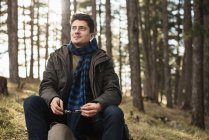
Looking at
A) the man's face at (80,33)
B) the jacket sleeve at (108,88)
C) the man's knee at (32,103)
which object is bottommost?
the man's knee at (32,103)

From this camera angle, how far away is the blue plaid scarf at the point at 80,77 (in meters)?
4.95

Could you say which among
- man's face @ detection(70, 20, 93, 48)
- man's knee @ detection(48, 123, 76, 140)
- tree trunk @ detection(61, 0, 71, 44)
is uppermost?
tree trunk @ detection(61, 0, 71, 44)

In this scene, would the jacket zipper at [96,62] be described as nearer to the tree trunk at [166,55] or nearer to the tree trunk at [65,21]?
the tree trunk at [65,21]

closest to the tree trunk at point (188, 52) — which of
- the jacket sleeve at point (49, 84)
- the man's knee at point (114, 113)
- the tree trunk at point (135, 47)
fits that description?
the tree trunk at point (135, 47)

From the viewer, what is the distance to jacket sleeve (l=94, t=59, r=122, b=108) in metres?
4.67

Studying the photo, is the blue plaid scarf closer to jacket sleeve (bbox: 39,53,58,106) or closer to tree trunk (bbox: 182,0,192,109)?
jacket sleeve (bbox: 39,53,58,106)

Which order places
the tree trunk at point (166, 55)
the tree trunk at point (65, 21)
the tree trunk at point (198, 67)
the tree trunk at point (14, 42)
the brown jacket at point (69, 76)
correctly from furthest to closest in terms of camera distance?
the tree trunk at point (166, 55) → the tree trunk at point (14, 42) → the tree trunk at point (198, 67) → the tree trunk at point (65, 21) → the brown jacket at point (69, 76)

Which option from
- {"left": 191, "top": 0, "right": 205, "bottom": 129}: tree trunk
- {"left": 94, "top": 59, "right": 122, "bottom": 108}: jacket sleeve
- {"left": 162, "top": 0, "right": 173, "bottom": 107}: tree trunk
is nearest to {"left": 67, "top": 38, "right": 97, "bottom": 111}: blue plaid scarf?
{"left": 94, "top": 59, "right": 122, "bottom": 108}: jacket sleeve

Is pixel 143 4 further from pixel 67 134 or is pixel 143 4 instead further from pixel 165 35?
pixel 67 134

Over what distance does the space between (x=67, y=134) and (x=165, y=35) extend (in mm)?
20433

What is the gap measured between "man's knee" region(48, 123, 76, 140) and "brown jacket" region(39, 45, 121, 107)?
50 centimetres

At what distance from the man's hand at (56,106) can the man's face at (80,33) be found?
949 mm

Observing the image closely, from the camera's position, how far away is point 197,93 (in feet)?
49.2

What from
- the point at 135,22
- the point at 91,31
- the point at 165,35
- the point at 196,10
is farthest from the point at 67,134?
the point at 165,35
